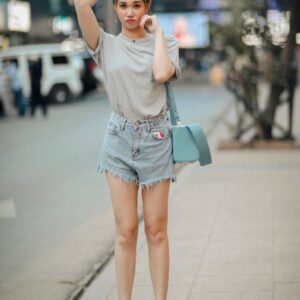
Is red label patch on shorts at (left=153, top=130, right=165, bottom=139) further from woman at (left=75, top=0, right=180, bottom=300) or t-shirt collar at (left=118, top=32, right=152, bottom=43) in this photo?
t-shirt collar at (left=118, top=32, right=152, bottom=43)

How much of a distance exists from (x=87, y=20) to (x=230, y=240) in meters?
3.27

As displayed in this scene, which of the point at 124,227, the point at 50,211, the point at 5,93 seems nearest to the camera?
the point at 124,227

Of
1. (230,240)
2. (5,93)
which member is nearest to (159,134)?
(230,240)

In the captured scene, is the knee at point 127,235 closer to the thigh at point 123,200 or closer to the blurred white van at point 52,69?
the thigh at point 123,200

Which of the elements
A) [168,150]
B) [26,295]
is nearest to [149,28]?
[168,150]

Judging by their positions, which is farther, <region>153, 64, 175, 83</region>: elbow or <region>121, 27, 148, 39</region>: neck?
<region>121, 27, 148, 39</region>: neck

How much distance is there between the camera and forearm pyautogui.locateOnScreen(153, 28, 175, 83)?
15.0 feet

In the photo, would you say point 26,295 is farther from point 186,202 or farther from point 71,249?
point 186,202

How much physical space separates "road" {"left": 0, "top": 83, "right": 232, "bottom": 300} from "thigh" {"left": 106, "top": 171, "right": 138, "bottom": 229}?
1.36 metres

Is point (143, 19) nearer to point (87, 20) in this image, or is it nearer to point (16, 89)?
point (87, 20)

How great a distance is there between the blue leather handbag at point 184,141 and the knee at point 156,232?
355mm

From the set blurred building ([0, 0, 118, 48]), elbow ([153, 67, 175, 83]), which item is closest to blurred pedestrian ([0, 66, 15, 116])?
blurred building ([0, 0, 118, 48])

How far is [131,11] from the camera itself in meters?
4.64

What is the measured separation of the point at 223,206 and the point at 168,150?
15.3ft
